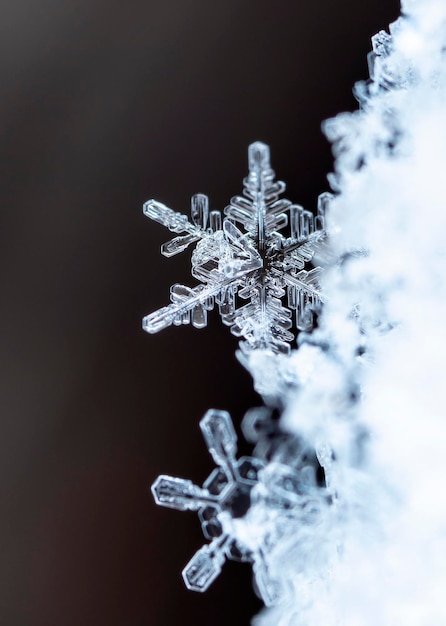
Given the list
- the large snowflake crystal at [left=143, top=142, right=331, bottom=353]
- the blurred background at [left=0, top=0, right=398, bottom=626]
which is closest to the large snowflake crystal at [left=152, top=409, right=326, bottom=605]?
the large snowflake crystal at [left=143, top=142, right=331, bottom=353]

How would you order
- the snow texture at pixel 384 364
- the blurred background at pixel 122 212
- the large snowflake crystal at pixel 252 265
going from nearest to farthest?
the snow texture at pixel 384 364 < the large snowflake crystal at pixel 252 265 < the blurred background at pixel 122 212

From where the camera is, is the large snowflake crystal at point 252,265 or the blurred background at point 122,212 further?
the blurred background at point 122,212

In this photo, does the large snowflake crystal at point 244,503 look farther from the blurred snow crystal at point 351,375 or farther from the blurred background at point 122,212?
the blurred background at point 122,212

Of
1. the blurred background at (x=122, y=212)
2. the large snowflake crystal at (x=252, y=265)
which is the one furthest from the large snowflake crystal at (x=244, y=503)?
the blurred background at (x=122, y=212)

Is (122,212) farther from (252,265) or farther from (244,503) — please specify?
(244,503)

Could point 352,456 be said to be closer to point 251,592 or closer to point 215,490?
point 215,490

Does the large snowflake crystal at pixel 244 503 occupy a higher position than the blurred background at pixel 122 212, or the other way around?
the blurred background at pixel 122 212

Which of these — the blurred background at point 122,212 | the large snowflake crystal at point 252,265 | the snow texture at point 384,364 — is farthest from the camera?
the blurred background at point 122,212

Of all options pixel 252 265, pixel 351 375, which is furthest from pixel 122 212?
pixel 351 375
